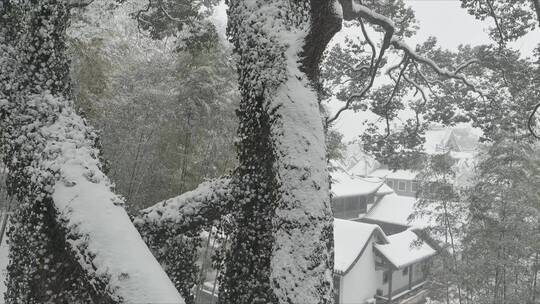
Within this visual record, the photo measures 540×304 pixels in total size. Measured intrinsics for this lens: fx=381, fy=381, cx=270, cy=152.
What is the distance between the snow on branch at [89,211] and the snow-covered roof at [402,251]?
13.6 meters

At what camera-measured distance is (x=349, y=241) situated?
1470 centimetres

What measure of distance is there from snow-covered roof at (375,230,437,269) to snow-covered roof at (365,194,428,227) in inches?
134

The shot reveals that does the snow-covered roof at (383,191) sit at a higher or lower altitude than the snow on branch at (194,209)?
higher

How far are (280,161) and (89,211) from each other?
3.81 feet

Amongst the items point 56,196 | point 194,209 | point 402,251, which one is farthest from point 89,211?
point 402,251

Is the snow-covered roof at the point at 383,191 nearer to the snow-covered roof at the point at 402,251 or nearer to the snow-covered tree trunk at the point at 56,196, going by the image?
the snow-covered roof at the point at 402,251

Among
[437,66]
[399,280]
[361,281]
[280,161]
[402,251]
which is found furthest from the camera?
[399,280]

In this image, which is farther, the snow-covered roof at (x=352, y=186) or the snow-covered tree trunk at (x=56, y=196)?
the snow-covered roof at (x=352, y=186)

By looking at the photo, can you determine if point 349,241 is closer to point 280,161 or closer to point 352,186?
point 352,186

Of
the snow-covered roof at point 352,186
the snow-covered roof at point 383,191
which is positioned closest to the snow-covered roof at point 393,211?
the snow-covered roof at point 383,191

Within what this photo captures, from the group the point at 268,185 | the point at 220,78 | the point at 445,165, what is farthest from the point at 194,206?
the point at 445,165

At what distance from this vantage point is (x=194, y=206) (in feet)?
10.7

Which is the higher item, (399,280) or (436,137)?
(436,137)

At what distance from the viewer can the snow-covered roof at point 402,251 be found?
49.4 ft
